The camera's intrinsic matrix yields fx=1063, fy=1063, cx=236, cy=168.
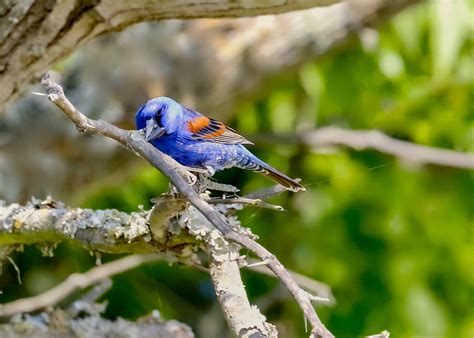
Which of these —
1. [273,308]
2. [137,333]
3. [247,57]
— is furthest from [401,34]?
[137,333]

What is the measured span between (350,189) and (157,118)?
2.71m

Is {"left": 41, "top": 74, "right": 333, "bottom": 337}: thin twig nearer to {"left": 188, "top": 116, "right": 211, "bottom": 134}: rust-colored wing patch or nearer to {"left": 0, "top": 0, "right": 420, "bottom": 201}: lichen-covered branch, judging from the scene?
{"left": 188, "top": 116, "right": 211, "bottom": 134}: rust-colored wing patch

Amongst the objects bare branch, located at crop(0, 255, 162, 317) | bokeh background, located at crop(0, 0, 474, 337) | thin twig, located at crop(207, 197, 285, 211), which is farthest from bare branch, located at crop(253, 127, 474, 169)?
thin twig, located at crop(207, 197, 285, 211)

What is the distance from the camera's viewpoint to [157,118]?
5.24ft

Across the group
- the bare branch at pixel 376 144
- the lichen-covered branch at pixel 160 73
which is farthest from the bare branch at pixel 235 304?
the bare branch at pixel 376 144

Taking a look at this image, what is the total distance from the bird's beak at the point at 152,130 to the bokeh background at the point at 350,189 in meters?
1.99

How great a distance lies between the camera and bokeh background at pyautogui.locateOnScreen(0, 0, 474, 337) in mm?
3699

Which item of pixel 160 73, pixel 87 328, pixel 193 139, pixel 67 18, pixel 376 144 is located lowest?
pixel 87 328

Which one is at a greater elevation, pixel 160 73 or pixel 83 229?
pixel 160 73

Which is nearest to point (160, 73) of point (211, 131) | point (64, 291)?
→ point (64, 291)

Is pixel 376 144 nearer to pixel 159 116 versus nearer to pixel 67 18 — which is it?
pixel 67 18

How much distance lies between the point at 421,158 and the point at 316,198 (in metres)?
0.59

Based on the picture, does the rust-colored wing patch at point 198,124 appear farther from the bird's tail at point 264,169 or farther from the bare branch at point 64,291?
the bare branch at point 64,291

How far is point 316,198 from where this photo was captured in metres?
4.23
